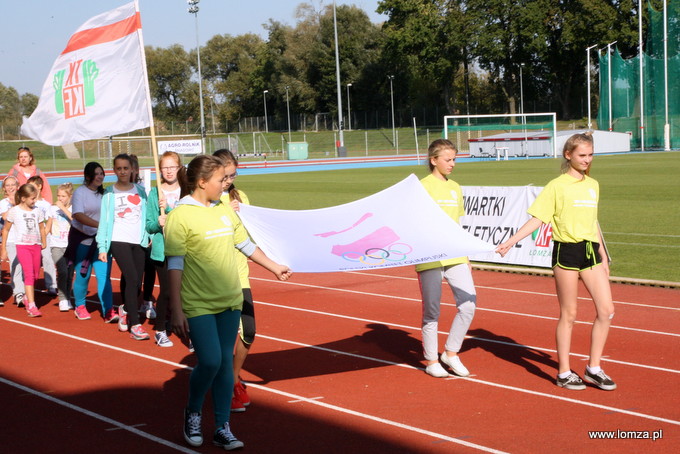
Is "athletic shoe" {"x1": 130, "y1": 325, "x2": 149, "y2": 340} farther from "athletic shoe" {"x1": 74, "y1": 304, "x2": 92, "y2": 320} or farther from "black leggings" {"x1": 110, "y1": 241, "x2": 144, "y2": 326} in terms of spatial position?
"athletic shoe" {"x1": 74, "y1": 304, "x2": 92, "y2": 320}

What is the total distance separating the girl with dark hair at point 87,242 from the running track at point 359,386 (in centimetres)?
32

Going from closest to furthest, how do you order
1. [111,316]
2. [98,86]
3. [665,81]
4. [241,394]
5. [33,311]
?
[241,394], [98,86], [111,316], [33,311], [665,81]

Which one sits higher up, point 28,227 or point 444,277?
point 28,227

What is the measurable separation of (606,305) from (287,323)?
13.8 feet

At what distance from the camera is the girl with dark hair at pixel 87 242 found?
33.0ft

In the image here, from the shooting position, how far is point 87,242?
10.5 metres

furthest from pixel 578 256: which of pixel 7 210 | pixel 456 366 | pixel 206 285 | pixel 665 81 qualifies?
pixel 665 81

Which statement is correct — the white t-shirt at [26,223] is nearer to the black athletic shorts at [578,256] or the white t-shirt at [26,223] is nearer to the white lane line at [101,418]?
the white lane line at [101,418]

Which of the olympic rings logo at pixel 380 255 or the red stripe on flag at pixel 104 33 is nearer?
the olympic rings logo at pixel 380 255

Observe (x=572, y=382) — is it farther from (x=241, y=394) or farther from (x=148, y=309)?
(x=148, y=309)

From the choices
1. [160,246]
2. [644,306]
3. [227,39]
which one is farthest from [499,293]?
[227,39]

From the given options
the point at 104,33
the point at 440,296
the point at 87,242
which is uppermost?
the point at 104,33

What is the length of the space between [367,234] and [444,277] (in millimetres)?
784

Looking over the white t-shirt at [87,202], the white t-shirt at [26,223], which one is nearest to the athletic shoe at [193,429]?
the white t-shirt at [87,202]
